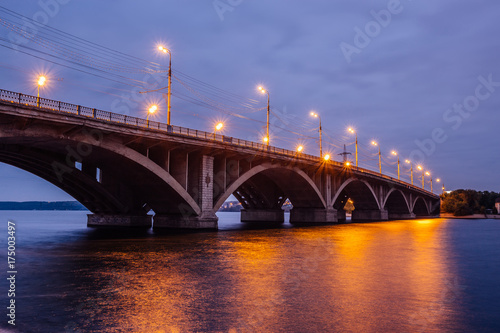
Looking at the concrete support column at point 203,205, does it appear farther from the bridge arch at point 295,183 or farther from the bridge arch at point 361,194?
the bridge arch at point 361,194

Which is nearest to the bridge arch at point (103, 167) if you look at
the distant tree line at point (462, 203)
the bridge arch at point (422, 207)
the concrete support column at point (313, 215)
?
the concrete support column at point (313, 215)

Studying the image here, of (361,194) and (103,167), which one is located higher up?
(103,167)

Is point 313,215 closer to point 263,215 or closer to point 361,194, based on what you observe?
point 263,215

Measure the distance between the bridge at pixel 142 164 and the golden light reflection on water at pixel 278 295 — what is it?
53.2 ft

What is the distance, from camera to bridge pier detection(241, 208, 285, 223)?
77125mm

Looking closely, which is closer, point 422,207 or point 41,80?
point 41,80

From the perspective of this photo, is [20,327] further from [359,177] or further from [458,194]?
[458,194]

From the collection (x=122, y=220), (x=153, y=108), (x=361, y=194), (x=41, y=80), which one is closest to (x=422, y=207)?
(x=361, y=194)

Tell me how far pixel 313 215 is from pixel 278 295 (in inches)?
2435

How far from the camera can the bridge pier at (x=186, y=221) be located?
42469 mm

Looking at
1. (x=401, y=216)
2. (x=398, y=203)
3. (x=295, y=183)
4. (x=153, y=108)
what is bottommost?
(x=401, y=216)

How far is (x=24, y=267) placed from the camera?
16.3 m

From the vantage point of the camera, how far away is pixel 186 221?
141 ft

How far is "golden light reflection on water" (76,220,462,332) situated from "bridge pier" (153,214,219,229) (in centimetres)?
2373
